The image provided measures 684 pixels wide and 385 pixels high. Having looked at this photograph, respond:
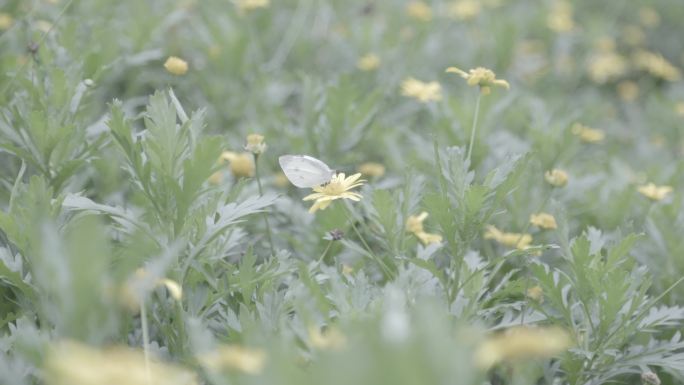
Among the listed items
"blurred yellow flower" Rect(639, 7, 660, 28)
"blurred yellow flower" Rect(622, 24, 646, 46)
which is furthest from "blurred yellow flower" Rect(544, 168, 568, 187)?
"blurred yellow flower" Rect(639, 7, 660, 28)

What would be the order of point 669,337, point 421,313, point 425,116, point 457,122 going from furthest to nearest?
point 425,116 → point 457,122 → point 669,337 → point 421,313

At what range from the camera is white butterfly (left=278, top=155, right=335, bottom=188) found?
5.08 ft

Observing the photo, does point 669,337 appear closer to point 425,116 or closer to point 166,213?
point 166,213

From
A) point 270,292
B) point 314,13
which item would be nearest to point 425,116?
point 314,13

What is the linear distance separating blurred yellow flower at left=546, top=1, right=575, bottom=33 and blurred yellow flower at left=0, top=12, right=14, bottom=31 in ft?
7.55

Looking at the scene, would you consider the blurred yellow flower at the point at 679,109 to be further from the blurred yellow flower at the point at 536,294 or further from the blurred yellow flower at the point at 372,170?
the blurred yellow flower at the point at 536,294

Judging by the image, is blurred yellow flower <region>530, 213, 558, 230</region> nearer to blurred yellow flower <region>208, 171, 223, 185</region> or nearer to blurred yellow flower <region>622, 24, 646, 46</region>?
blurred yellow flower <region>208, 171, 223, 185</region>

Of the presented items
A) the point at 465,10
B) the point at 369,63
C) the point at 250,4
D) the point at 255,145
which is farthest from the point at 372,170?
the point at 465,10

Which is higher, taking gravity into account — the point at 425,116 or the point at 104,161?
the point at 104,161

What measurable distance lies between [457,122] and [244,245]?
2.71 ft

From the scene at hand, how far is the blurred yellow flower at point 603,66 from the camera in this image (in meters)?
3.43

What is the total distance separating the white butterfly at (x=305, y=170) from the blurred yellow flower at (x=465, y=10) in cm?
192

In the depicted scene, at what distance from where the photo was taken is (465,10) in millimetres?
3270

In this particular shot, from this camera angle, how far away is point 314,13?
3375 mm
